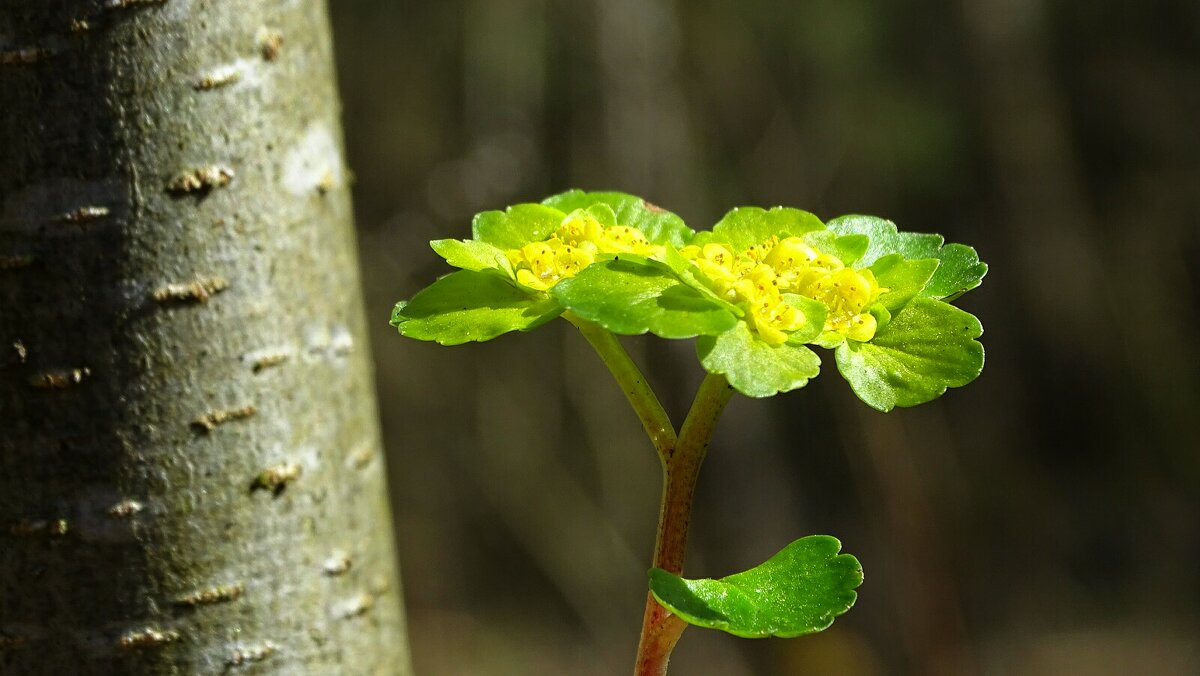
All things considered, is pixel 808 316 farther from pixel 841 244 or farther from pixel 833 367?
pixel 833 367

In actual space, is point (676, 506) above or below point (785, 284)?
below

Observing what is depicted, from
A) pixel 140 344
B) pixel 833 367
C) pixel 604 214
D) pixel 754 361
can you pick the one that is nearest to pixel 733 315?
pixel 754 361

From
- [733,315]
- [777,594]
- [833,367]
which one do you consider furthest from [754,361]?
[833,367]

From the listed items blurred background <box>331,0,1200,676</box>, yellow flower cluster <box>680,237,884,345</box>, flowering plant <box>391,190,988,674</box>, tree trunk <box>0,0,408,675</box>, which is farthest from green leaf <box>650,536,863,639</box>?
blurred background <box>331,0,1200,676</box>

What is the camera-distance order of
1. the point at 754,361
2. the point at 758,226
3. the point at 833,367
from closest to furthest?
the point at 754,361
the point at 758,226
the point at 833,367

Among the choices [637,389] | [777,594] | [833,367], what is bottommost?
[833,367]

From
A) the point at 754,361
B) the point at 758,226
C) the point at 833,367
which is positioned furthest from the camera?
the point at 833,367

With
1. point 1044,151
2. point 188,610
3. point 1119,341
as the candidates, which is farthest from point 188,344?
point 1119,341

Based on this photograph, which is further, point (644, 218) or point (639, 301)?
point (644, 218)

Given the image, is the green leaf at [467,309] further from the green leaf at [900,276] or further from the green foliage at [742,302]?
the green leaf at [900,276]
